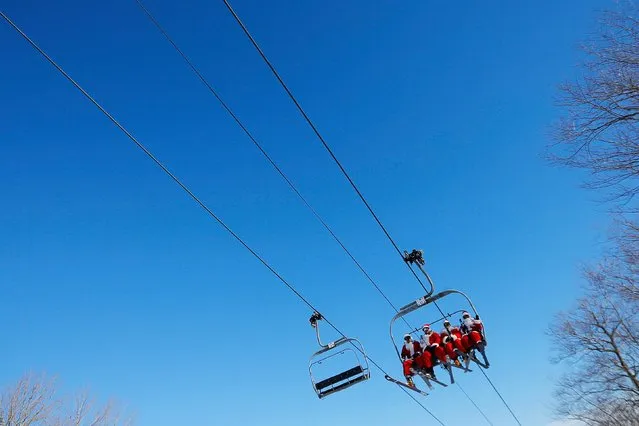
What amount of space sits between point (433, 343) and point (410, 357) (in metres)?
0.80

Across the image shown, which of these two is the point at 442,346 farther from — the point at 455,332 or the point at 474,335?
the point at 474,335

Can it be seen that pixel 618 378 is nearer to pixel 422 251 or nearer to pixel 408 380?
pixel 408 380

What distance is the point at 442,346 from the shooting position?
9766mm

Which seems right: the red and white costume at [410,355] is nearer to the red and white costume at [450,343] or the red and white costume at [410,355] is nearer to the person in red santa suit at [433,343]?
the person in red santa suit at [433,343]

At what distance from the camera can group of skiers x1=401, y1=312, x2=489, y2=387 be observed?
9.27m

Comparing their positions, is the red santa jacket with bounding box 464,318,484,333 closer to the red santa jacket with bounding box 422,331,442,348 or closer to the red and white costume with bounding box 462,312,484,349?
the red and white costume with bounding box 462,312,484,349

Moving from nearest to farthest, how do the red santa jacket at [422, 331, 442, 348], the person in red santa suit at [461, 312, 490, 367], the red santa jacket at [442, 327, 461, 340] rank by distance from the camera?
the person in red santa suit at [461, 312, 490, 367] → the red santa jacket at [442, 327, 461, 340] → the red santa jacket at [422, 331, 442, 348]

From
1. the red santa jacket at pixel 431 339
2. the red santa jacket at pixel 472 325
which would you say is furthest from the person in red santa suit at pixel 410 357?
the red santa jacket at pixel 472 325

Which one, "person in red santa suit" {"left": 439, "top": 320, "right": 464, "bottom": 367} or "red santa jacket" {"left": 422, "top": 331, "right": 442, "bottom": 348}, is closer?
"person in red santa suit" {"left": 439, "top": 320, "right": 464, "bottom": 367}

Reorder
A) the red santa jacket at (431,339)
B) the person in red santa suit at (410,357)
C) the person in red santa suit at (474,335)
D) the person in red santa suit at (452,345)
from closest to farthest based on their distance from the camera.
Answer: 1. the person in red santa suit at (474,335)
2. the person in red santa suit at (452,345)
3. the red santa jacket at (431,339)
4. the person in red santa suit at (410,357)

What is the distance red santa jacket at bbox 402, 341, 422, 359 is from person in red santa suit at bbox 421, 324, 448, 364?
0.22 meters

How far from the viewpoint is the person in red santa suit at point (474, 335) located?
359 inches

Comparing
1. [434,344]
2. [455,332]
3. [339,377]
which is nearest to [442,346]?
[434,344]

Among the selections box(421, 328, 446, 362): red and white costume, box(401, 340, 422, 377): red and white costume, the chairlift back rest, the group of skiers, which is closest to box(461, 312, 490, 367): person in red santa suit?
the group of skiers
